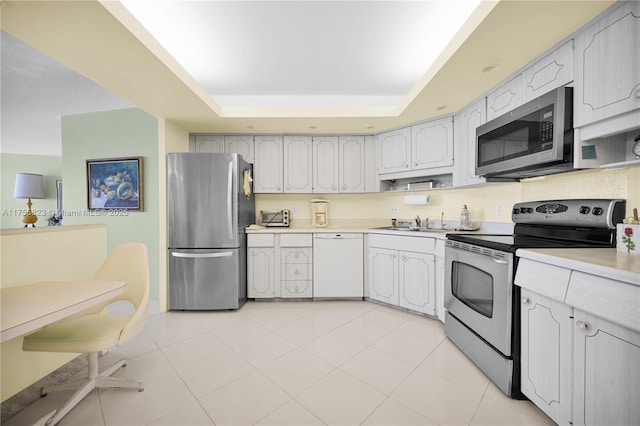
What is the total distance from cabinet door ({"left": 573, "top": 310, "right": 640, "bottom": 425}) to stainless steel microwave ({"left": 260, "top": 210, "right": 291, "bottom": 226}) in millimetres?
2968

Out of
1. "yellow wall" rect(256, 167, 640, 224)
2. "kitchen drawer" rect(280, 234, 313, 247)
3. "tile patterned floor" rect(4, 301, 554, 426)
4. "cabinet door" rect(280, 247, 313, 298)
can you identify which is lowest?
"tile patterned floor" rect(4, 301, 554, 426)

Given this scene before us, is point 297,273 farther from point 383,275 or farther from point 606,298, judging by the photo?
point 606,298

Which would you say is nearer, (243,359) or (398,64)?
(243,359)

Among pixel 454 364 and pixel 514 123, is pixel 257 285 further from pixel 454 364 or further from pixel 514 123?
pixel 514 123

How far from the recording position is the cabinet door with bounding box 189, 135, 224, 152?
3434 mm

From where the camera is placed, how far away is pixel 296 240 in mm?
3164

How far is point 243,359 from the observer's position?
6.22 feet

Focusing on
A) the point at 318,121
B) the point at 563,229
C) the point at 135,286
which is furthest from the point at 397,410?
the point at 318,121

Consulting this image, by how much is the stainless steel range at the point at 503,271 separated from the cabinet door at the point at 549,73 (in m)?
0.78

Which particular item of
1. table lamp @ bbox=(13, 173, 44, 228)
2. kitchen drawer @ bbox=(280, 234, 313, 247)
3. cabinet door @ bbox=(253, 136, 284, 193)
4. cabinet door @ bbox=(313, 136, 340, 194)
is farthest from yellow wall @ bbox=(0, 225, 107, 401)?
table lamp @ bbox=(13, 173, 44, 228)

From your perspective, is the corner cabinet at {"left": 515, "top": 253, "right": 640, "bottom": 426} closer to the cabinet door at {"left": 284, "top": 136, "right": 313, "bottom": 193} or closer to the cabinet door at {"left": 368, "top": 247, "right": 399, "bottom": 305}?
the cabinet door at {"left": 368, "top": 247, "right": 399, "bottom": 305}

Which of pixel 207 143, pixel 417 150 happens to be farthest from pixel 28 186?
pixel 417 150

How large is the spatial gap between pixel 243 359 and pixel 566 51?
3.00m

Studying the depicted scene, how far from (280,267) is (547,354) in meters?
2.52
